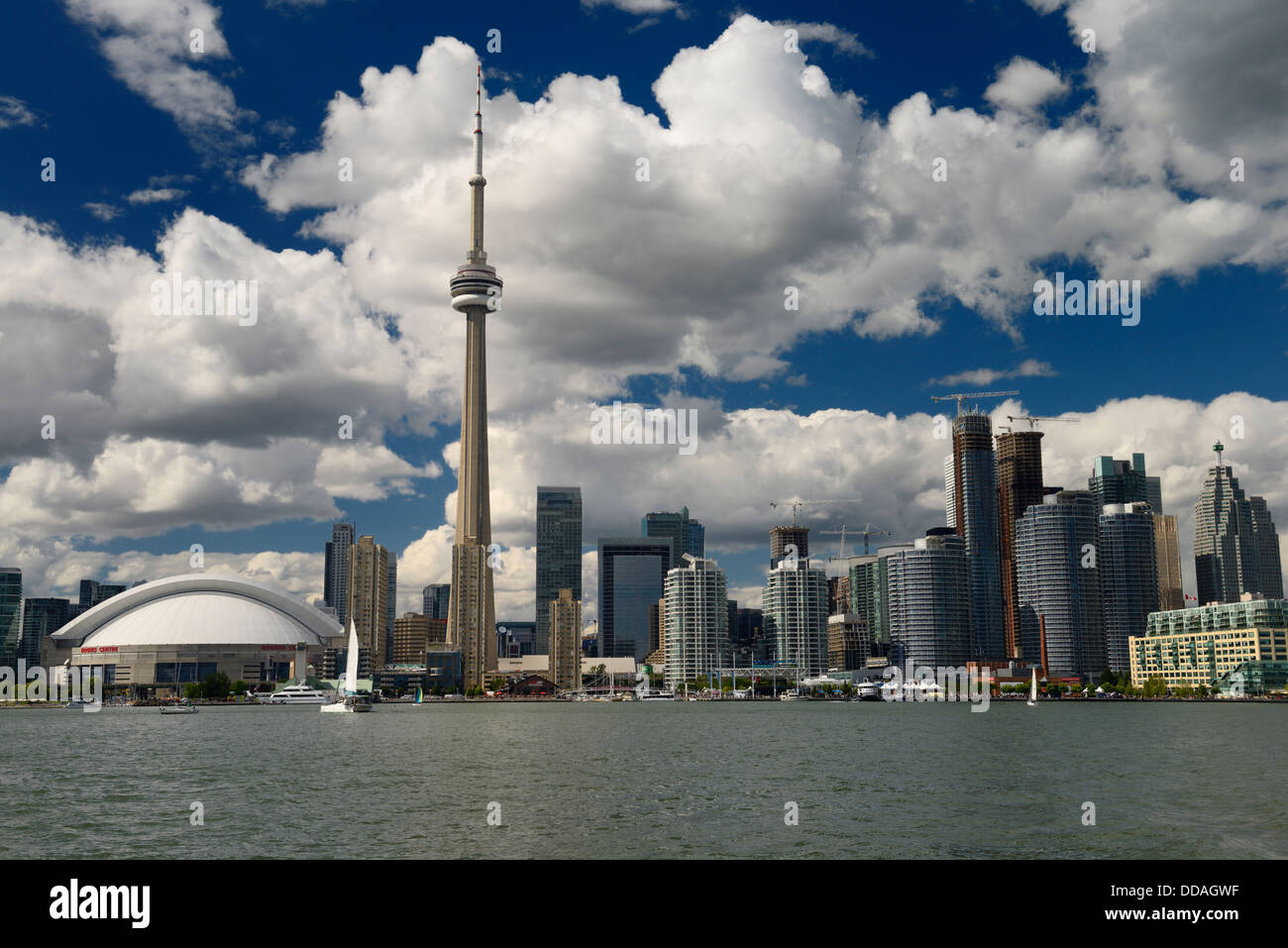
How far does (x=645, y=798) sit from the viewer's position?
163ft

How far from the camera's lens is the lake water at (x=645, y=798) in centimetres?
3666

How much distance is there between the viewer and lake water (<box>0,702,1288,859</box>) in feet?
120

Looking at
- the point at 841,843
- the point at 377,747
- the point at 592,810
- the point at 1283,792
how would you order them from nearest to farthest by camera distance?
1. the point at 841,843
2. the point at 592,810
3. the point at 1283,792
4. the point at 377,747

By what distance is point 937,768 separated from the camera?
66.7 m
